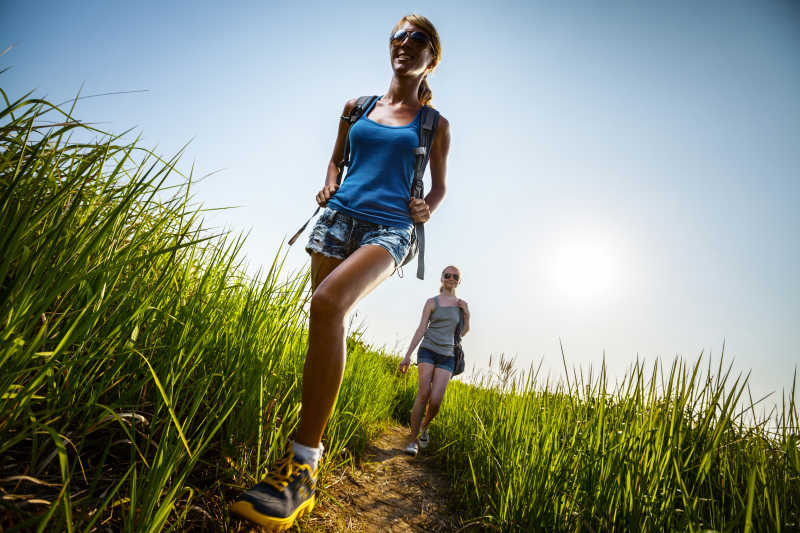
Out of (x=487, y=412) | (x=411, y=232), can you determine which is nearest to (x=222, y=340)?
(x=411, y=232)

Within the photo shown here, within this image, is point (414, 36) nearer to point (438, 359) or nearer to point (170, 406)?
point (170, 406)

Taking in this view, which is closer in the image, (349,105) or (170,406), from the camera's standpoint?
(170,406)

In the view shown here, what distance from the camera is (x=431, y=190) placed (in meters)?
2.41

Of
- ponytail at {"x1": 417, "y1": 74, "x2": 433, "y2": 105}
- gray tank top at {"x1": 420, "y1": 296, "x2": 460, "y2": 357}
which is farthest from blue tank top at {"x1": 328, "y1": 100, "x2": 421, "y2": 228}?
gray tank top at {"x1": 420, "y1": 296, "x2": 460, "y2": 357}

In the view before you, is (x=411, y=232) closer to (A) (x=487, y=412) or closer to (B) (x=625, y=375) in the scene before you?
(B) (x=625, y=375)

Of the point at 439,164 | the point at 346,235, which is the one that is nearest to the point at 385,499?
the point at 346,235

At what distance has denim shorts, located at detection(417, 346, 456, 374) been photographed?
4.66 m

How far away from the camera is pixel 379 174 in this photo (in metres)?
1.92

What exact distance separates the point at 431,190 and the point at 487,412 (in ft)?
7.86

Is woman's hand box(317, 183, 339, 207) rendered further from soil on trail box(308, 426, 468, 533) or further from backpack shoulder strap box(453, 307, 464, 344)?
backpack shoulder strap box(453, 307, 464, 344)

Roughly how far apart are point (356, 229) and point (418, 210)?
368 millimetres

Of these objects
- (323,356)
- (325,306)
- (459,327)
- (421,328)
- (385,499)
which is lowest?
(385,499)

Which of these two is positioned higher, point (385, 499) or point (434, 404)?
point (434, 404)

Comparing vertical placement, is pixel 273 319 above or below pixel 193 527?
above
